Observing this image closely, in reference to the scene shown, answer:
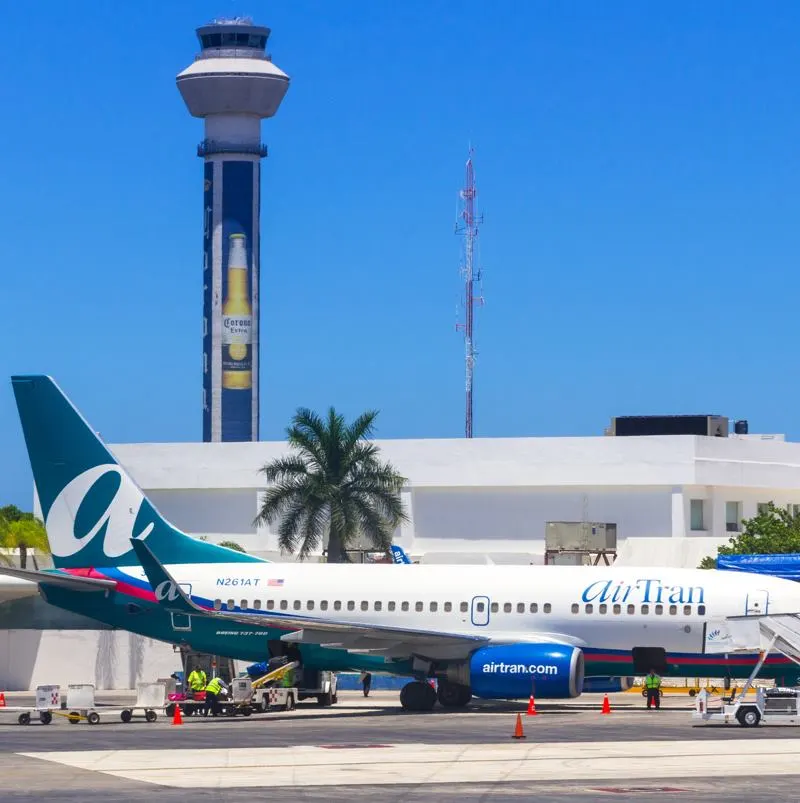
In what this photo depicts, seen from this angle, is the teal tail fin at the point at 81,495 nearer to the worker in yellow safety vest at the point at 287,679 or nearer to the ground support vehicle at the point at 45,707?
the worker in yellow safety vest at the point at 287,679

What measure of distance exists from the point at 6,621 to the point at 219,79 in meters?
102

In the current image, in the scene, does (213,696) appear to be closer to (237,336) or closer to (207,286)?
(237,336)

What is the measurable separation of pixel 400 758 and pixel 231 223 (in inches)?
5001

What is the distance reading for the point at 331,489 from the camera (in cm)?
8394

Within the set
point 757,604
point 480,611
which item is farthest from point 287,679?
point 757,604

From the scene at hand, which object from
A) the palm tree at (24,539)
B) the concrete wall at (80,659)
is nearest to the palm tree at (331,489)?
the palm tree at (24,539)

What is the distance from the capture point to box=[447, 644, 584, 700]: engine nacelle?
44.8 metres

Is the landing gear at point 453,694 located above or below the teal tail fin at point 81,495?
below

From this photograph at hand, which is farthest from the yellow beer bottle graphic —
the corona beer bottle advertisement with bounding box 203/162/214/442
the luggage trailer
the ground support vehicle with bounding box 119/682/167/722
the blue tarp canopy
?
the luggage trailer

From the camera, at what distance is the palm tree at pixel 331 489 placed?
276 feet

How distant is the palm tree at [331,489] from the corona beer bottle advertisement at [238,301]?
2866 inches

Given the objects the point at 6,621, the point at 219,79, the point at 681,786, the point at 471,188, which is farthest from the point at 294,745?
the point at 219,79

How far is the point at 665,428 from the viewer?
10075cm

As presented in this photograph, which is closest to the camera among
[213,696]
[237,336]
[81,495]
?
[213,696]
